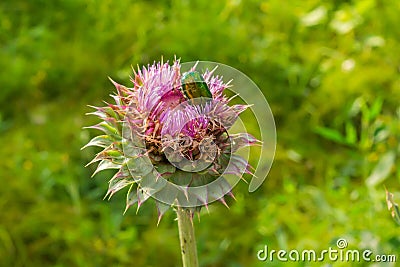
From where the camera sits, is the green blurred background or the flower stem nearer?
the flower stem

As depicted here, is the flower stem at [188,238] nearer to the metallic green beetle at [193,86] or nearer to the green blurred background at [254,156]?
the metallic green beetle at [193,86]

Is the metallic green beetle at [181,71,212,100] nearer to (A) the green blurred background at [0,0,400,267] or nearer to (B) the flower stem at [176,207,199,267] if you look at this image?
(B) the flower stem at [176,207,199,267]

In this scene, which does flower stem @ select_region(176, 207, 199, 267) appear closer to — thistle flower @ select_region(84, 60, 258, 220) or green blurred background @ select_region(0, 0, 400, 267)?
thistle flower @ select_region(84, 60, 258, 220)

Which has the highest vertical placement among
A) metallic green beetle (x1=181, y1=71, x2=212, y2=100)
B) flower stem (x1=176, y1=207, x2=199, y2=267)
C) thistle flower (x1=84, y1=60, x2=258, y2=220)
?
metallic green beetle (x1=181, y1=71, x2=212, y2=100)

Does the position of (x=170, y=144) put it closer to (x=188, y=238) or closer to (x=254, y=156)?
(x=188, y=238)

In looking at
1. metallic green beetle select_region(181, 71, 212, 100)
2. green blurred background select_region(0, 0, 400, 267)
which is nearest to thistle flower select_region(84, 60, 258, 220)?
metallic green beetle select_region(181, 71, 212, 100)


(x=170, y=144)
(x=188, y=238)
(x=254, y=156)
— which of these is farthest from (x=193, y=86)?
(x=254, y=156)

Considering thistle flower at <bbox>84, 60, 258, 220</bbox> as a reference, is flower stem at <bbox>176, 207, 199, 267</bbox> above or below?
below

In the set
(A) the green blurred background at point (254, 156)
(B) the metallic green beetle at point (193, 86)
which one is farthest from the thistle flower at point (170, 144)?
(A) the green blurred background at point (254, 156)
